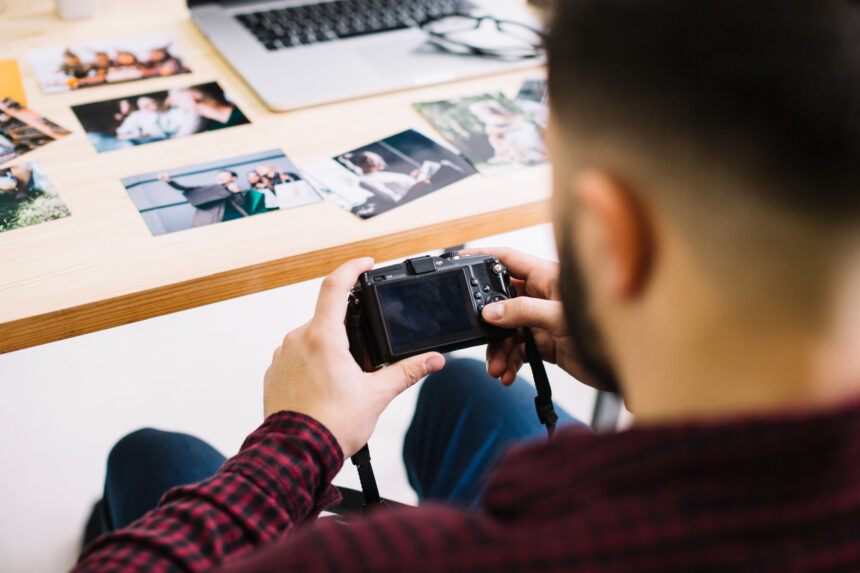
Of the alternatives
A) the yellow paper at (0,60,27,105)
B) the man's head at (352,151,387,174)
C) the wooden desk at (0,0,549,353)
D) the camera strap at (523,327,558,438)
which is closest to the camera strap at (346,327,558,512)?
the camera strap at (523,327,558,438)

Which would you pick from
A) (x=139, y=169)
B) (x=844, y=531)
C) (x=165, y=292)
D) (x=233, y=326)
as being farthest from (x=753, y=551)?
(x=233, y=326)

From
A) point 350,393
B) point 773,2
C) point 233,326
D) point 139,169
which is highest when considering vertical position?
point 773,2

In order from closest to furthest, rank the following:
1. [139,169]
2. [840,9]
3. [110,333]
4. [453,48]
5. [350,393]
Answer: [840,9] → [350,393] → [139,169] → [453,48] → [110,333]

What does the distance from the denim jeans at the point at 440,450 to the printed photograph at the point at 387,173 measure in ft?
0.80

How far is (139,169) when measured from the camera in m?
0.83

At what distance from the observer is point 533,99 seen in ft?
3.24

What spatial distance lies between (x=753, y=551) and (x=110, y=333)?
4.93ft

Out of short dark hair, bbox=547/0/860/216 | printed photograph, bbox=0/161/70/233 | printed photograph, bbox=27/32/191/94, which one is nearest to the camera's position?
short dark hair, bbox=547/0/860/216

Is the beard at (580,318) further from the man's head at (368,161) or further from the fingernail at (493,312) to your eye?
the man's head at (368,161)

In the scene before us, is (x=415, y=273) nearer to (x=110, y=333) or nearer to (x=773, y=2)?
(x=773, y=2)

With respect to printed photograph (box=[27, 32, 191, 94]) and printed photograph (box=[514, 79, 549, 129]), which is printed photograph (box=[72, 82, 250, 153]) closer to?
printed photograph (box=[27, 32, 191, 94])

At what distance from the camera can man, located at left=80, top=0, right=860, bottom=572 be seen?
319 millimetres

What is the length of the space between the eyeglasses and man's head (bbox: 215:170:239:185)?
381 mm

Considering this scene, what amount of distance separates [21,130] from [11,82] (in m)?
0.12
